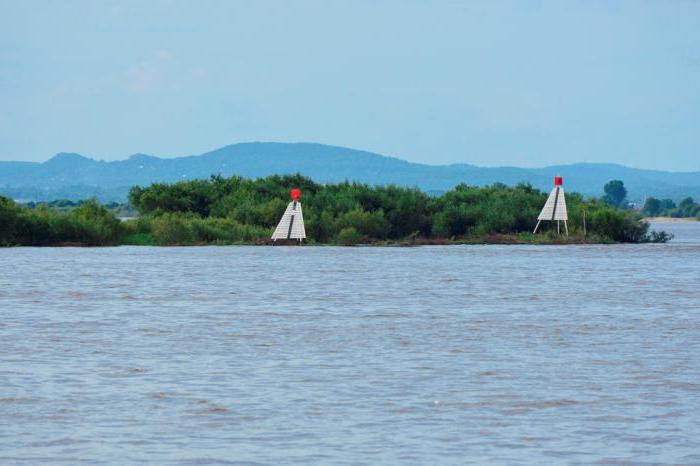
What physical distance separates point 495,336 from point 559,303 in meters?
7.60

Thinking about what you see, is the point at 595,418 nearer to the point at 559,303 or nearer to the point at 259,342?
the point at 259,342

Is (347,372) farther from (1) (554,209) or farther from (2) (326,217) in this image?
(1) (554,209)

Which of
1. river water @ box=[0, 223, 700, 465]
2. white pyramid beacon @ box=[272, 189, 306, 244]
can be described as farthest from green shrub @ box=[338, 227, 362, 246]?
river water @ box=[0, 223, 700, 465]

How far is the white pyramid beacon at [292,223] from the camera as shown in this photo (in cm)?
5781

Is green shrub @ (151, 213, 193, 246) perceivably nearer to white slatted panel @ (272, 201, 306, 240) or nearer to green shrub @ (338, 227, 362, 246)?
white slatted panel @ (272, 201, 306, 240)

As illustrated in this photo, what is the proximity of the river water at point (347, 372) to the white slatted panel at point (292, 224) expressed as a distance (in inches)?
892

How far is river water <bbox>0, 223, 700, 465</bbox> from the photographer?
488 inches

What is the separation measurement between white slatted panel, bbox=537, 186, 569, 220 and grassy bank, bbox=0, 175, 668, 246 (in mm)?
1375

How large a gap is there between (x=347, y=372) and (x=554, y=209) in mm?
45811

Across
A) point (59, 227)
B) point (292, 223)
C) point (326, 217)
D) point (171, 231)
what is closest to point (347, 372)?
point (292, 223)

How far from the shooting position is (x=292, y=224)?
194 feet

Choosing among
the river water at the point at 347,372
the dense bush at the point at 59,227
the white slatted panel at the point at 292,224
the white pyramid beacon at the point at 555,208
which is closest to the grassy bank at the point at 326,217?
the dense bush at the point at 59,227

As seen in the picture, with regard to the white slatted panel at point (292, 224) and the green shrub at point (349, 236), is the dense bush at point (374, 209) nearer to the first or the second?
the green shrub at point (349, 236)

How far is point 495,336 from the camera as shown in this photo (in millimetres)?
21594
